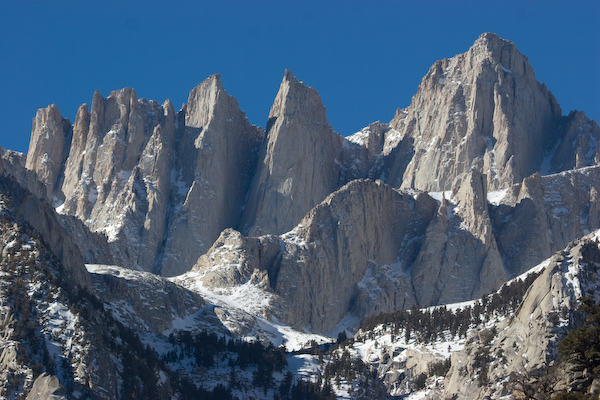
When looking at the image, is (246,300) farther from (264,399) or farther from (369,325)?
(264,399)

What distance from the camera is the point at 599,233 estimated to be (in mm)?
163250

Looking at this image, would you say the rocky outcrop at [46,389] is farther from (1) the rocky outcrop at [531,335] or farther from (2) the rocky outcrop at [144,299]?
(2) the rocky outcrop at [144,299]

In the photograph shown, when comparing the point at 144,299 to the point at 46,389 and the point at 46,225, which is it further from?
the point at 46,389

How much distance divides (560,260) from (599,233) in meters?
32.9

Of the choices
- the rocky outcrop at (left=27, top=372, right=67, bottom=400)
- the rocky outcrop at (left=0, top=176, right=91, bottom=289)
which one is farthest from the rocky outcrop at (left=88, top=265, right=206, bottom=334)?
the rocky outcrop at (left=27, top=372, right=67, bottom=400)

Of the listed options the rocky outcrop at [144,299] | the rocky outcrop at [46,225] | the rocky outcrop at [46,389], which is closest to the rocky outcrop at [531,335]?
the rocky outcrop at [46,389]

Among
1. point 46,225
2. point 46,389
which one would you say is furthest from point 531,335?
point 46,225

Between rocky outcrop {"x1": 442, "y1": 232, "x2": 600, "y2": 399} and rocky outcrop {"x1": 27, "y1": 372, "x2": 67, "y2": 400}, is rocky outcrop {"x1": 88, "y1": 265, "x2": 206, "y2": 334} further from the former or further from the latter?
rocky outcrop {"x1": 442, "y1": 232, "x2": 600, "y2": 399}

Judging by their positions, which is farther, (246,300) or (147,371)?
(246,300)

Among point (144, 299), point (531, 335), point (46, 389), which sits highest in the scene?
point (144, 299)

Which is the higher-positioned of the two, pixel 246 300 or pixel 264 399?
pixel 246 300

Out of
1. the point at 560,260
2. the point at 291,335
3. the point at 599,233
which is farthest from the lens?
the point at 291,335

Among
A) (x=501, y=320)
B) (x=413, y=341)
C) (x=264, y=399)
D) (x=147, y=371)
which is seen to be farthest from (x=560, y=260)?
(x=147, y=371)

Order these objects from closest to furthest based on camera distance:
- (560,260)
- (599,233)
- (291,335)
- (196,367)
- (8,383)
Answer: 1. (8,383)
2. (560,260)
3. (196,367)
4. (599,233)
5. (291,335)
